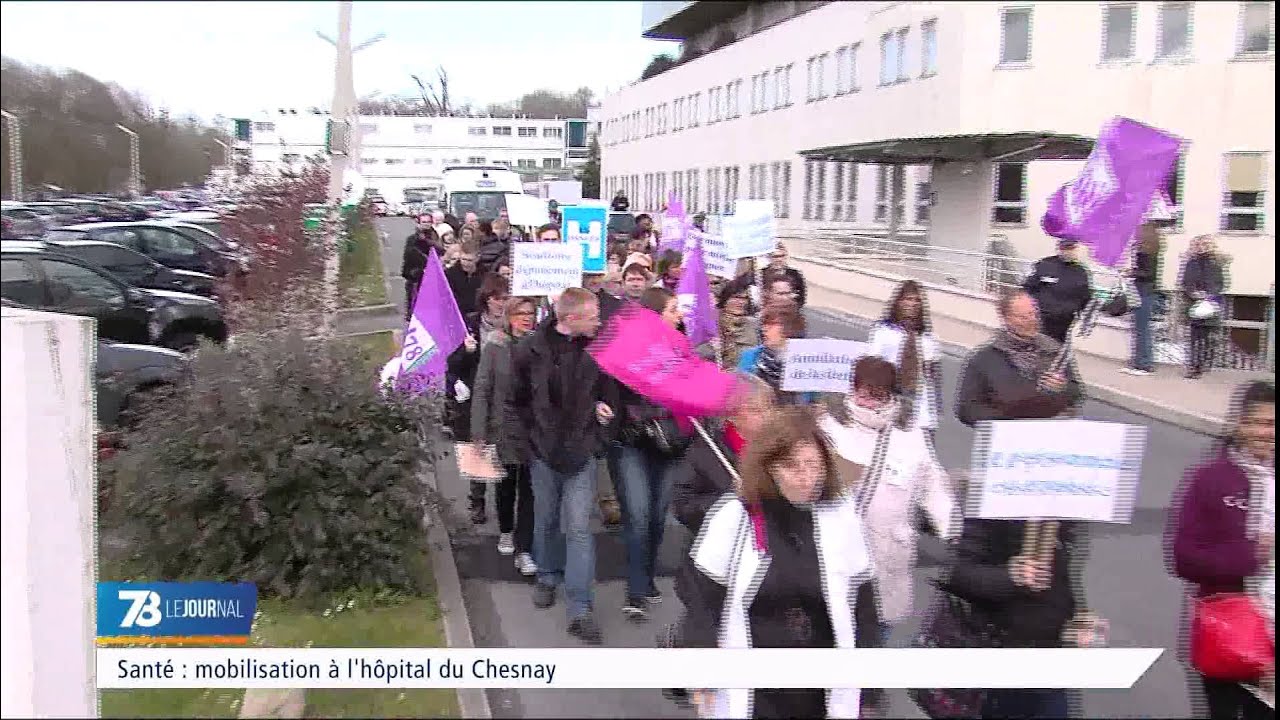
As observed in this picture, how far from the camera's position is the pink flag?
9.82 feet

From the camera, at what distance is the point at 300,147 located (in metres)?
2.75

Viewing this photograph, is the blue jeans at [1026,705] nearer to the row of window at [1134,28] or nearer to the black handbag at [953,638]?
the black handbag at [953,638]

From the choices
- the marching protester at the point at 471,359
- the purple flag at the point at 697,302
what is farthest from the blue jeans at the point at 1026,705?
the purple flag at the point at 697,302

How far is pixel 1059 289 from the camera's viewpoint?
2.87 metres

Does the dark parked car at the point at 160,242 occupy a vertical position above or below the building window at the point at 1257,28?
below

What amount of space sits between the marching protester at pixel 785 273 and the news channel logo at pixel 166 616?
5.50 ft

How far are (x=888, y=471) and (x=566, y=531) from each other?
1.04m

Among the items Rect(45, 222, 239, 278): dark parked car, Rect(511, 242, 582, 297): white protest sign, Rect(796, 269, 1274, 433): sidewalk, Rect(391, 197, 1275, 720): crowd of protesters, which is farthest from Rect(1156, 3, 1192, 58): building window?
Rect(511, 242, 582, 297): white protest sign

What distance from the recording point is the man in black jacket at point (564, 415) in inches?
144

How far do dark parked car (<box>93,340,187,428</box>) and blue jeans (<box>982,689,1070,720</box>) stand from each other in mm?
2073

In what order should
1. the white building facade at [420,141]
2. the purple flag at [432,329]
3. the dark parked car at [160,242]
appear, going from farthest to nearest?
the purple flag at [432,329] < the white building facade at [420,141] < the dark parked car at [160,242]

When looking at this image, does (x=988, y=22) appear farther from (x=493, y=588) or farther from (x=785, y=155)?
(x=493, y=588)

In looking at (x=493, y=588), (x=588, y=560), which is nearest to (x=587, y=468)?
(x=588, y=560)

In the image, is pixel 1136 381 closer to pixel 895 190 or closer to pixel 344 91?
→ pixel 895 190
